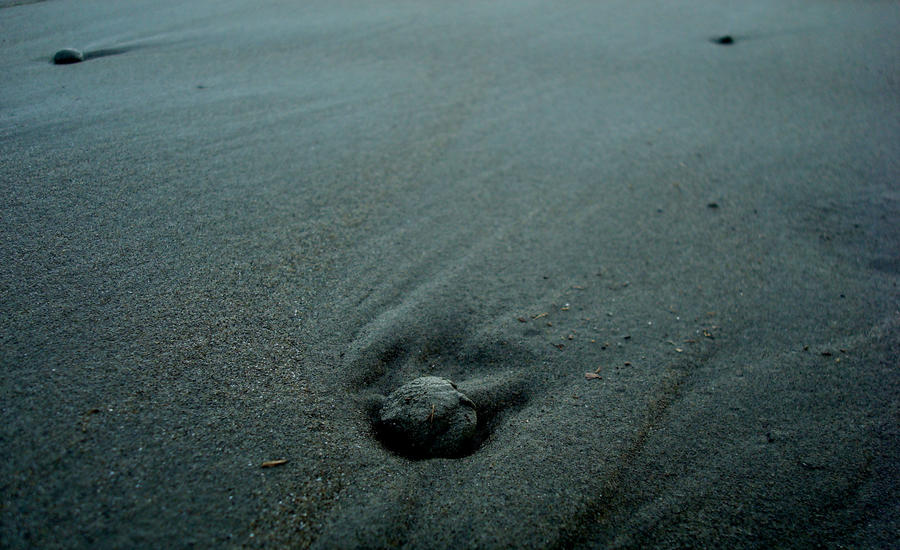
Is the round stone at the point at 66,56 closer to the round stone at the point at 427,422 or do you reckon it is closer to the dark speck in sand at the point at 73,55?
the dark speck in sand at the point at 73,55

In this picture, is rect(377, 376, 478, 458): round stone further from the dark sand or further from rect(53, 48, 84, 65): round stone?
rect(53, 48, 84, 65): round stone

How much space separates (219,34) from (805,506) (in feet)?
10.9

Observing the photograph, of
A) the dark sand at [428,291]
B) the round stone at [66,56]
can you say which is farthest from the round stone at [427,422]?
the round stone at [66,56]

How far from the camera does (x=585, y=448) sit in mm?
1296

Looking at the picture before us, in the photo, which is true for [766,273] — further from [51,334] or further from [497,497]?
[51,334]

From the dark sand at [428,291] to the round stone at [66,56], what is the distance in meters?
0.09

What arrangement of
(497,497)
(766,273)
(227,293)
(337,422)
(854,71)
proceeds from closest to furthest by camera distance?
(497,497) < (337,422) < (227,293) < (766,273) < (854,71)

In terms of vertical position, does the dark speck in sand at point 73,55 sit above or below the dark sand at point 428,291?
above

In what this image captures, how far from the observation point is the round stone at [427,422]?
1262 millimetres

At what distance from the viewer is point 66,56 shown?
101 inches

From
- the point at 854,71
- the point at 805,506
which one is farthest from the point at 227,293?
the point at 854,71

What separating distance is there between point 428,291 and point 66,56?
A: 6.93ft

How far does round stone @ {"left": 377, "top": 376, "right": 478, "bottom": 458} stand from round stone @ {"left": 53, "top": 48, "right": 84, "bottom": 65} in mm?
2348

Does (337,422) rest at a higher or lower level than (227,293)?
lower
